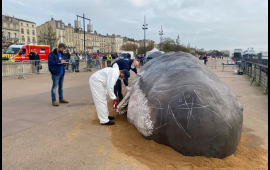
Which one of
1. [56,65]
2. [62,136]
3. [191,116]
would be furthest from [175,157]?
[56,65]

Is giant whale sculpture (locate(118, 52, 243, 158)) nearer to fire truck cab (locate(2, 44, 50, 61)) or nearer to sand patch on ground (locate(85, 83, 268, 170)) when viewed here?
sand patch on ground (locate(85, 83, 268, 170))

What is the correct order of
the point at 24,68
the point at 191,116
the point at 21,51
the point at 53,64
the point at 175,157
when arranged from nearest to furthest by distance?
1. the point at 191,116
2. the point at 175,157
3. the point at 53,64
4. the point at 24,68
5. the point at 21,51

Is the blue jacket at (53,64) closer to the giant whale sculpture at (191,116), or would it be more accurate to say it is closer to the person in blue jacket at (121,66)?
the person in blue jacket at (121,66)

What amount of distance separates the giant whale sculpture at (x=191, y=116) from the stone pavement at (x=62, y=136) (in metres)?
0.70

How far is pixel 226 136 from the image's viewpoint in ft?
11.0

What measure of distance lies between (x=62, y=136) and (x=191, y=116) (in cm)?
274

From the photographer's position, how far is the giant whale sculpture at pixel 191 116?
10.9 ft

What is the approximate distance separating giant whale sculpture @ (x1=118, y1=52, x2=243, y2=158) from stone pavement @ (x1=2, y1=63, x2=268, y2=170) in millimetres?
701

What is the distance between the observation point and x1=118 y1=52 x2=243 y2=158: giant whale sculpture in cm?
333

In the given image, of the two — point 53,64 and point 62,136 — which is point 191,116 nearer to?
point 62,136

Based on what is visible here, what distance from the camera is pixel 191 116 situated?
337 cm

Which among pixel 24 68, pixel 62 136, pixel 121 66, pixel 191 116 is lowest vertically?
pixel 62 136

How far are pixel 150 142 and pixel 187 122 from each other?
930 millimetres

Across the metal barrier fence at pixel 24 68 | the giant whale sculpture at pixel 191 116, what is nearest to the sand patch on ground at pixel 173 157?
the giant whale sculpture at pixel 191 116
